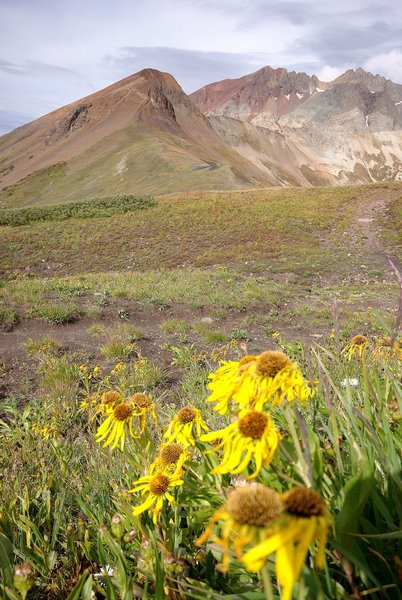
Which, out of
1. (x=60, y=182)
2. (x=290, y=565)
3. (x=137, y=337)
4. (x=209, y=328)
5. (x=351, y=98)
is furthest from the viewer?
(x=351, y=98)

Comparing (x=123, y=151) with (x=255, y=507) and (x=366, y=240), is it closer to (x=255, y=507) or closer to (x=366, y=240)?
(x=366, y=240)

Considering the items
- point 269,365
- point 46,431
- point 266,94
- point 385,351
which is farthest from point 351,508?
point 266,94

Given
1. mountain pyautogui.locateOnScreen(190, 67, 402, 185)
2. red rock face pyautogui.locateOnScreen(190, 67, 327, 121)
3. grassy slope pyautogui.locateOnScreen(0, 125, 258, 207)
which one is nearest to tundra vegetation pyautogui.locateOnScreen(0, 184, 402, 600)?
grassy slope pyautogui.locateOnScreen(0, 125, 258, 207)

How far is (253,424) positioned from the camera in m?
0.94

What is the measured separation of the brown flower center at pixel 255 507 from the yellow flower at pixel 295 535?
0.02 metres

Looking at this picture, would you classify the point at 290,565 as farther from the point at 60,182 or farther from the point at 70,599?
the point at 60,182

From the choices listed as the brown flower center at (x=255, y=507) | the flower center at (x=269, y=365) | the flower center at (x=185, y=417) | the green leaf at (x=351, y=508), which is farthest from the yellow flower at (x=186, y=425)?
the brown flower center at (x=255, y=507)

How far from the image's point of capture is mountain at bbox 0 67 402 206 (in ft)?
157

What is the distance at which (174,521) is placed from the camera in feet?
5.02

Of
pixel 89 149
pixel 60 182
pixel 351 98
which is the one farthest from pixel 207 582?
pixel 351 98

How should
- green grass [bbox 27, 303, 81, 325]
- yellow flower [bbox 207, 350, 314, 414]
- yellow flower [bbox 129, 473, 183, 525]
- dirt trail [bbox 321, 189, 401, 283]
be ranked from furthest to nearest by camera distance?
dirt trail [bbox 321, 189, 401, 283]
green grass [bbox 27, 303, 81, 325]
yellow flower [bbox 129, 473, 183, 525]
yellow flower [bbox 207, 350, 314, 414]

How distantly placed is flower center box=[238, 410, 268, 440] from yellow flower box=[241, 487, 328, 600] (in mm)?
279

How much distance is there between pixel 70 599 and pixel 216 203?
28851mm

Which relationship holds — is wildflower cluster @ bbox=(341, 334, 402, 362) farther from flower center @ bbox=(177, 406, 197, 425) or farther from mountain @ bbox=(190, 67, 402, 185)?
mountain @ bbox=(190, 67, 402, 185)
